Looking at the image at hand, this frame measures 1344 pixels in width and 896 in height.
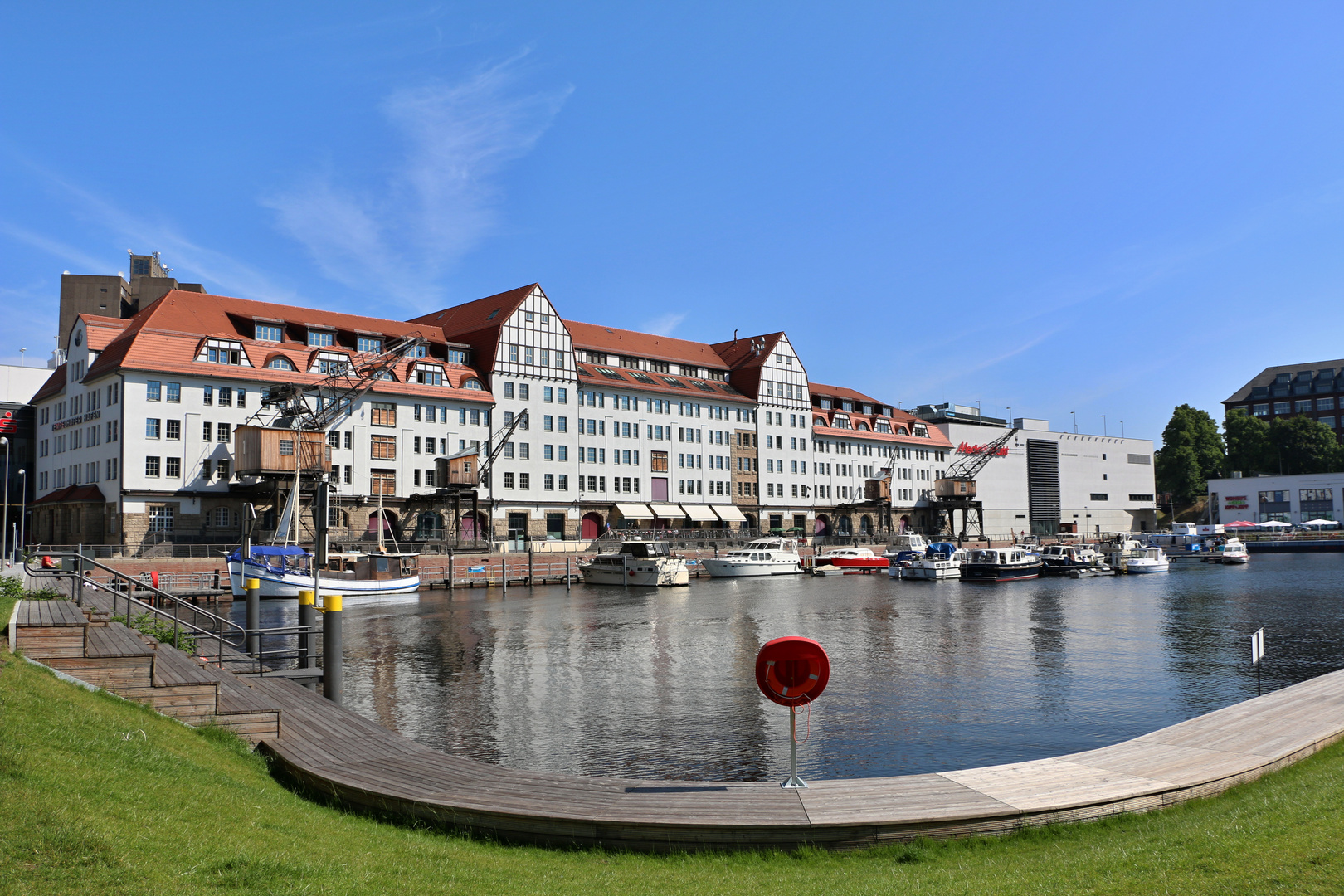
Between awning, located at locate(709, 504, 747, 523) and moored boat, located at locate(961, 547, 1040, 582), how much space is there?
2601 cm

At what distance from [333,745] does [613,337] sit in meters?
93.4

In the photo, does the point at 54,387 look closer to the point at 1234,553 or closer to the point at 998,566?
the point at 998,566

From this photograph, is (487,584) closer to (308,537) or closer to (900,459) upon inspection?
(308,537)

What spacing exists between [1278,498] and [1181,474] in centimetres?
1716

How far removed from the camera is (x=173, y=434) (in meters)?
70.4

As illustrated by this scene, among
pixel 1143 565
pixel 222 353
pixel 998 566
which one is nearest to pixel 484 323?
pixel 222 353

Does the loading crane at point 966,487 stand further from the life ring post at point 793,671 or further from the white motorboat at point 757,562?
the life ring post at point 793,671

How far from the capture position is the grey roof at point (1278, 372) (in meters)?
181

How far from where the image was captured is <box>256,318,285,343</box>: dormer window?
3076 inches

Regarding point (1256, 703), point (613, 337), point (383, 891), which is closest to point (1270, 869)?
point (383, 891)

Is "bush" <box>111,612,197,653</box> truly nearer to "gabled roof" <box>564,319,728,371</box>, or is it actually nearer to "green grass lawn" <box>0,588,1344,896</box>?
"green grass lawn" <box>0,588,1344,896</box>

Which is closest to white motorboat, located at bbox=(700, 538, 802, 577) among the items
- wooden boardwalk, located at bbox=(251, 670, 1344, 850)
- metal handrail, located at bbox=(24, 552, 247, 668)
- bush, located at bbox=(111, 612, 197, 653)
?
metal handrail, located at bbox=(24, 552, 247, 668)

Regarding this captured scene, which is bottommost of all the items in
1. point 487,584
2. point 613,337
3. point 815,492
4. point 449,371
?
point 487,584

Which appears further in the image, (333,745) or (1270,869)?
(333,745)
